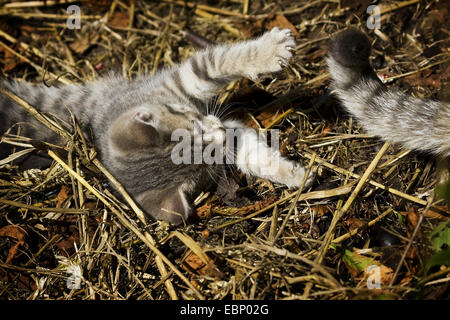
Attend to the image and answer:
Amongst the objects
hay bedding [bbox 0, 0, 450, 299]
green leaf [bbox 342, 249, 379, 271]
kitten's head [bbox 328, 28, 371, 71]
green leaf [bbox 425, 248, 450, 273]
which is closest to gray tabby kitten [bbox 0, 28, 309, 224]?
hay bedding [bbox 0, 0, 450, 299]

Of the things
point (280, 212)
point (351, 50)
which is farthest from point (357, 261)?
point (351, 50)

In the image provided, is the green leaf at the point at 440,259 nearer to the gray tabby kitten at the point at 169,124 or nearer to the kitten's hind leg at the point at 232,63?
the gray tabby kitten at the point at 169,124

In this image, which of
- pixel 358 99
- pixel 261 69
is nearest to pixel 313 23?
pixel 261 69

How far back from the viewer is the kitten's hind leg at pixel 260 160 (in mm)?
2471

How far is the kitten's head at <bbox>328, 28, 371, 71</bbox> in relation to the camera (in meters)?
2.04

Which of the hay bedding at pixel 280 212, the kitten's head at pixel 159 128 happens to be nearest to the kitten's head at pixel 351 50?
the hay bedding at pixel 280 212

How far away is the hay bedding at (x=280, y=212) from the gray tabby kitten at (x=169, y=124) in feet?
0.34

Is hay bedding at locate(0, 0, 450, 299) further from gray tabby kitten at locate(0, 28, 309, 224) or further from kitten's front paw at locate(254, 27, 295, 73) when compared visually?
kitten's front paw at locate(254, 27, 295, 73)

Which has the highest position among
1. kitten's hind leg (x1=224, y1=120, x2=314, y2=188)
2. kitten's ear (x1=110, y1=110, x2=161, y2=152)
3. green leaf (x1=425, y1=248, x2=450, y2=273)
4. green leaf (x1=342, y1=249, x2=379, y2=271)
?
kitten's ear (x1=110, y1=110, x2=161, y2=152)

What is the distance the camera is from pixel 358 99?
2270 mm

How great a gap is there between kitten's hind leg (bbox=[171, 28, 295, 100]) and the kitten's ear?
1.80ft

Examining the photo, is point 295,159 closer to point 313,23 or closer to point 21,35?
point 313,23

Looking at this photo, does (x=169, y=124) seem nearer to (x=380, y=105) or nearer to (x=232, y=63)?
(x=232, y=63)
